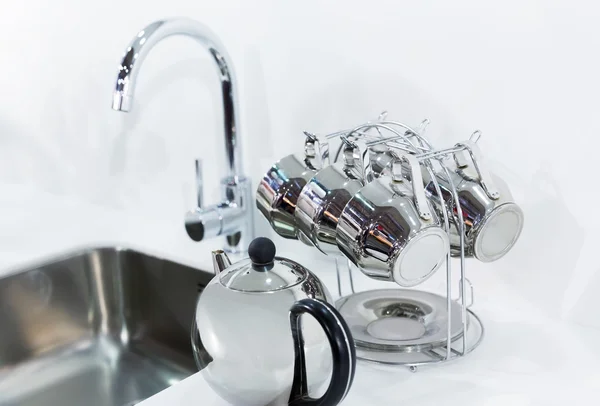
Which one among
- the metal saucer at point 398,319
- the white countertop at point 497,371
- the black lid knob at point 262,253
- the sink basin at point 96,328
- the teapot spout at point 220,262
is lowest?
the sink basin at point 96,328

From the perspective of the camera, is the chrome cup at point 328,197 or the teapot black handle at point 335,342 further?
the chrome cup at point 328,197

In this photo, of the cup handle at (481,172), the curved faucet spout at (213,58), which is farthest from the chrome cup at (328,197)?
the curved faucet spout at (213,58)

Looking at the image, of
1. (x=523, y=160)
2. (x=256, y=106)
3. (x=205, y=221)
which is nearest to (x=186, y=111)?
(x=256, y=106)

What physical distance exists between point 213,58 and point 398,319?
56cm

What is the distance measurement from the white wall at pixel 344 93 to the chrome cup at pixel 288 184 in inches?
8.1

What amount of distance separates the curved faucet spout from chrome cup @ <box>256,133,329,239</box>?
0.79ft

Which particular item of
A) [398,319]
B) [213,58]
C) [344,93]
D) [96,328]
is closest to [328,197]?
[398,319]

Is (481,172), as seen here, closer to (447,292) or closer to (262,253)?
(447,292)

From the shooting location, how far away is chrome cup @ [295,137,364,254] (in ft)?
2.82

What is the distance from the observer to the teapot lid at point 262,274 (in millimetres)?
687

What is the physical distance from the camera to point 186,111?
4.65ft

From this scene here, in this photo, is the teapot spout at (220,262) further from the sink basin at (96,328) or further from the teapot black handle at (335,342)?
the sink basin at (96,328)

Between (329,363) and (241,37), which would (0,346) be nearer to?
(241,37)

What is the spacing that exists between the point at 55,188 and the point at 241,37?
2.76ft
